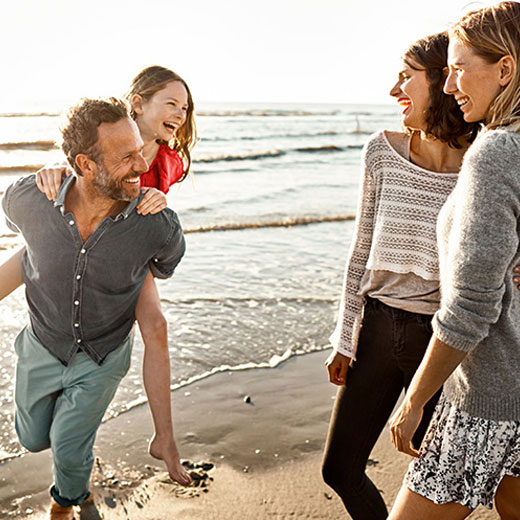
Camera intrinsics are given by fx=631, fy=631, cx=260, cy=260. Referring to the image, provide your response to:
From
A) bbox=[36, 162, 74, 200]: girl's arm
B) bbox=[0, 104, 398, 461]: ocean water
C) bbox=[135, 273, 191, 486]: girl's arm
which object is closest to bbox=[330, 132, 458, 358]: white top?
bbox=[135, 273, 191, 486]: girl's arm

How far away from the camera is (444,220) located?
1.79 m

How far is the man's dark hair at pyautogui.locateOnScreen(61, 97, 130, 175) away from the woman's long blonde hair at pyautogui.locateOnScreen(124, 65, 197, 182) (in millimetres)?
741

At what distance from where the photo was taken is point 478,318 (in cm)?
163

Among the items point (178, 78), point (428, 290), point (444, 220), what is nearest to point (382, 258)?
point (428, 290)

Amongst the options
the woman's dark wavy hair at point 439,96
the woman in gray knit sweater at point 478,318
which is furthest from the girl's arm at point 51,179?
the woman in gray knit sweater at point 478,318

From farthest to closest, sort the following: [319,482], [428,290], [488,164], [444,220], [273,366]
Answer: [273,366], [319,482], [428,290], [444,220], [488,164]

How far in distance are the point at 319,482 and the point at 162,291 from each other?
12.2 ft

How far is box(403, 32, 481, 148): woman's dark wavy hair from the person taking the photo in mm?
2322

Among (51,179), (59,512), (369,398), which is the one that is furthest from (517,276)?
(59,512)

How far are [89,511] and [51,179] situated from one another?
1.63m

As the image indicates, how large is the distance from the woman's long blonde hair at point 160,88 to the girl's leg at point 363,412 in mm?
1784

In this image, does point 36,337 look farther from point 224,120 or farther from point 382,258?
point 224,120

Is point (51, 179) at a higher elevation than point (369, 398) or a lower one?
higher

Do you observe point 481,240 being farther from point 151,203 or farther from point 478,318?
point 151,203
